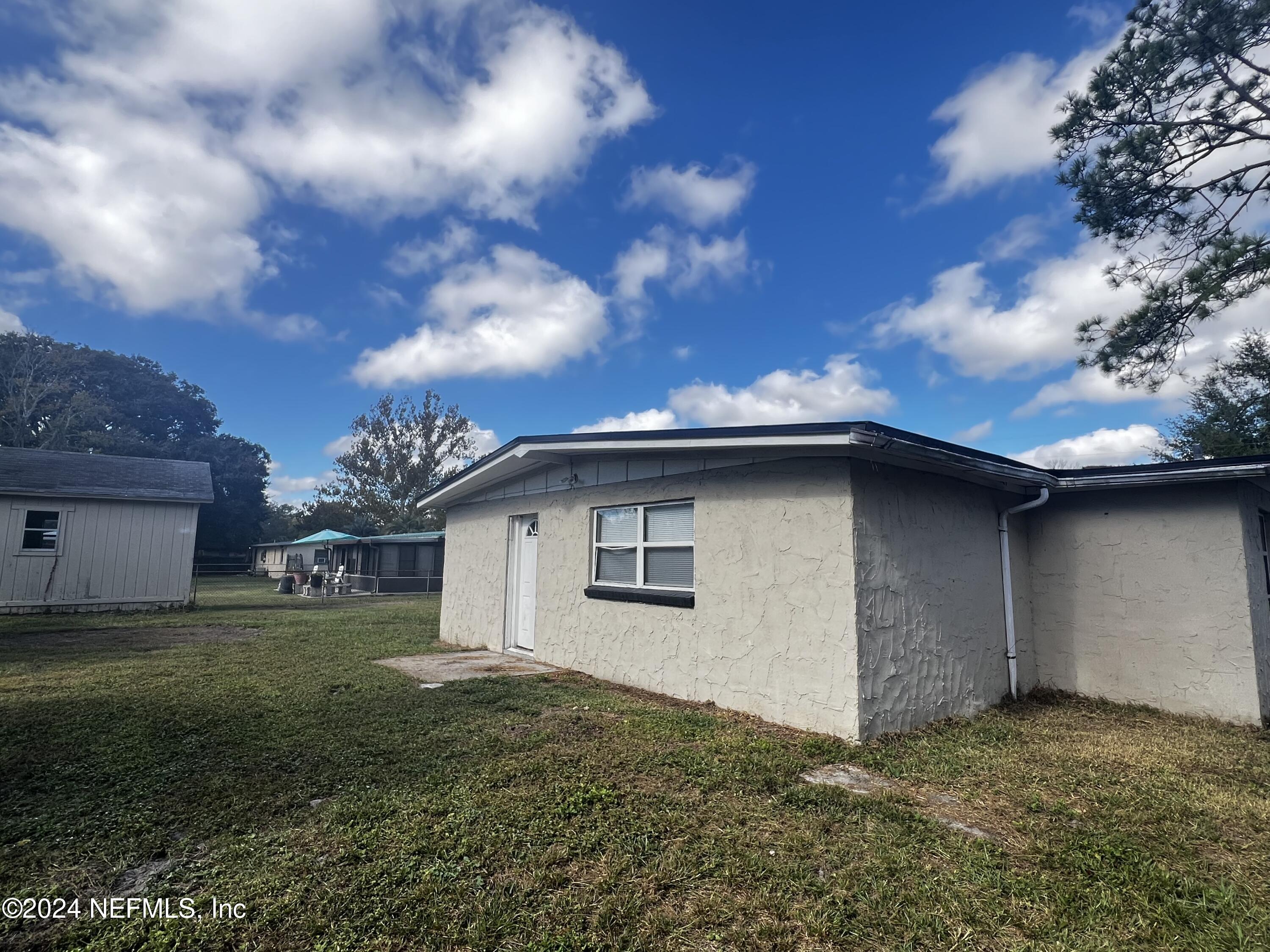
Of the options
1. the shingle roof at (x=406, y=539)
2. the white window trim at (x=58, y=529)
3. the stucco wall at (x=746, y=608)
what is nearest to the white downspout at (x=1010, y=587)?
the stucco wall at (x=746, y=608)

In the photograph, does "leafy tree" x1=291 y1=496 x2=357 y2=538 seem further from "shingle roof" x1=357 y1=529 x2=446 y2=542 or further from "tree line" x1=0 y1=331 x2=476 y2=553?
"shingle roof" x1=357 y1=529 x2=446 y2=542

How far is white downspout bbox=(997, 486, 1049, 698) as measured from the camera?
616 centimetres

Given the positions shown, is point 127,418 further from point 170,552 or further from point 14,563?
point 170,552

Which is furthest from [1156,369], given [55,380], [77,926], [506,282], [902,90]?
[55,380]

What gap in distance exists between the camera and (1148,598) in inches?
229

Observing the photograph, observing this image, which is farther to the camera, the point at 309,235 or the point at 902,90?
the point at 309,235

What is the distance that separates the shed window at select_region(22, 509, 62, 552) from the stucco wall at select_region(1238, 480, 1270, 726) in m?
20.7

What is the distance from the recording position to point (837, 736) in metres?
4.71

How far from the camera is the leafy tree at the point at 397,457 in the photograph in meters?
35.8

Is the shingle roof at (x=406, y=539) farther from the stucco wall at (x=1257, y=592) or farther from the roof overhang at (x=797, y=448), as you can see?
the stucco wall at (x=1257, y=592)

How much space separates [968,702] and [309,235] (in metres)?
13.4

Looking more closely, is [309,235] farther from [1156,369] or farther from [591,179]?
[1156,369]

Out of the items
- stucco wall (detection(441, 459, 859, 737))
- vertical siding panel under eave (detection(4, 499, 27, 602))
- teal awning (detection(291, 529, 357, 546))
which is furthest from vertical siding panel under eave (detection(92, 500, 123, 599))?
stucco wall (detection(441, 459, 859, 737))

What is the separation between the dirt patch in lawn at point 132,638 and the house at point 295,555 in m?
12.3
